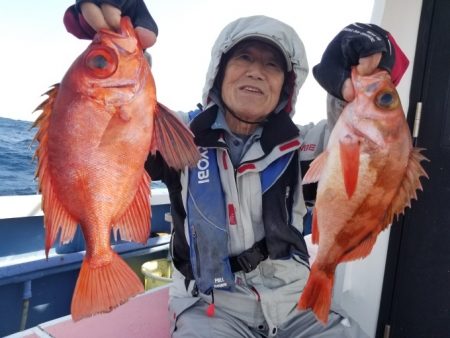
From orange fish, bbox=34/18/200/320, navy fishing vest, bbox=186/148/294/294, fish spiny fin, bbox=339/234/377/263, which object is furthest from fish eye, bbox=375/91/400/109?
orange fish, bbox=34/18/200/320

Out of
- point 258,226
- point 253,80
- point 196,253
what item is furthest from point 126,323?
point 253,80

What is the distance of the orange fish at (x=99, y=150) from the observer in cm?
136

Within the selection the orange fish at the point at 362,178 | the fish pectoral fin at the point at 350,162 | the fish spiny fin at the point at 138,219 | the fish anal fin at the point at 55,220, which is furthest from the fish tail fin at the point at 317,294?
the fish anal fin at the point at 55,220

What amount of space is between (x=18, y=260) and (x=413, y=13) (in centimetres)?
338

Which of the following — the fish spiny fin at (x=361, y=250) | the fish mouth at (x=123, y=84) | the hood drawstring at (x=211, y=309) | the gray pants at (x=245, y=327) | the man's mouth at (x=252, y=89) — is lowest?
the gray pants at (x=245, y=327)

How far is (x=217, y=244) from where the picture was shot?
7.09 ft

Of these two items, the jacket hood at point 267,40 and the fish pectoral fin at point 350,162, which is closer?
the fish pectoral fin at point 350,162

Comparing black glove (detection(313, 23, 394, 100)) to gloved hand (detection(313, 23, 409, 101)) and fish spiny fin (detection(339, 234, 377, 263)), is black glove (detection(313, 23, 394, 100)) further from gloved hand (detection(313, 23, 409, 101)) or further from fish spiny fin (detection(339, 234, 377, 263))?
fish spiny fin (detection(339, 234, 377, 263))

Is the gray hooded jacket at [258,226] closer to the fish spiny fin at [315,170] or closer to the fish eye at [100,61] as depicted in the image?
the fish spiny fin at [315,170]

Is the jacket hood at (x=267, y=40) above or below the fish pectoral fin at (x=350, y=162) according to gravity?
above

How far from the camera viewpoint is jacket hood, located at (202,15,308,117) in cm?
231

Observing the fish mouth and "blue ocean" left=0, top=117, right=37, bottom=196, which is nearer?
the fish mouth

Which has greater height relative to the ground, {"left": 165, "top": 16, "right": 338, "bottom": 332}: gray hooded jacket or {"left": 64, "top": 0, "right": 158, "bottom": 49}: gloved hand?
{"left": 64, "top": 0, "right": 158, "bottom": 49}: gloved hand

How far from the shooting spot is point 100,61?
4.52 ft
